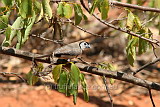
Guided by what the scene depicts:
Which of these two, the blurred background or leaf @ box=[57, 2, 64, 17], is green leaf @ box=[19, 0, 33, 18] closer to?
leaf @ box=[57, 2, 64, 17]

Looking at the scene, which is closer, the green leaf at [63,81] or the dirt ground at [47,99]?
the green leaf at [63,81]

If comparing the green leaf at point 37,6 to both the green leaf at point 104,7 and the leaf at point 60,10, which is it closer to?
the leaf at point 60,10

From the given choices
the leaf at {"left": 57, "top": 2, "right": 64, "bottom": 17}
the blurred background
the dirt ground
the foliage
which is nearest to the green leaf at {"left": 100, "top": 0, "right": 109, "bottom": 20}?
the leaf at {"left": 57, "top": 2, "right": 64, "bottom": 17}

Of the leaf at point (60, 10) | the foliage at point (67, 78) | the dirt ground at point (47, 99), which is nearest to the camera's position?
the foliage at point (67, 78)

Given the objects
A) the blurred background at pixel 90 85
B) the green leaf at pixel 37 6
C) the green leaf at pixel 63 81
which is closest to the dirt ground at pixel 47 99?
the blurred background at pixel 90 85

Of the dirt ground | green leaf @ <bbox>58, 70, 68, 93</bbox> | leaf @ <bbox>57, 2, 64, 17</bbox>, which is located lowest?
the dirt ground

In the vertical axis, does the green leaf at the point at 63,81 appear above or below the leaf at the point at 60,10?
below

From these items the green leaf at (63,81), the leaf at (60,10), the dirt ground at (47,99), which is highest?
the leaf at (60,10)

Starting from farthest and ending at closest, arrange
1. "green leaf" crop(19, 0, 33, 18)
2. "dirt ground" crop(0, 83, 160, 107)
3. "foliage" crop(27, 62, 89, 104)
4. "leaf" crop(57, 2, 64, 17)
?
"dirt ground" crop(0, 83, 160, 107) → "leaf" crop(57, 2, 64, 17) → "foliage" crop(27, 62, 89, 104) → "green leaf" crop(19, 0, 33, 18)

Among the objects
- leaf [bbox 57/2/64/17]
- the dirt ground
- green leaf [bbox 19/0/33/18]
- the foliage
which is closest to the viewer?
green leaf [bbox 19/0/33/18]

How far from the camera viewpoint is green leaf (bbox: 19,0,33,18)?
1.73 metres

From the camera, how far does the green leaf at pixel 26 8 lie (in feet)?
5.67

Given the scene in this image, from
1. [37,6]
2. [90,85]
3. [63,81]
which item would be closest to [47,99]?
[90,85]

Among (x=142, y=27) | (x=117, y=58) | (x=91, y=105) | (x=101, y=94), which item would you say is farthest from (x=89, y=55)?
(x=142, y=27)
